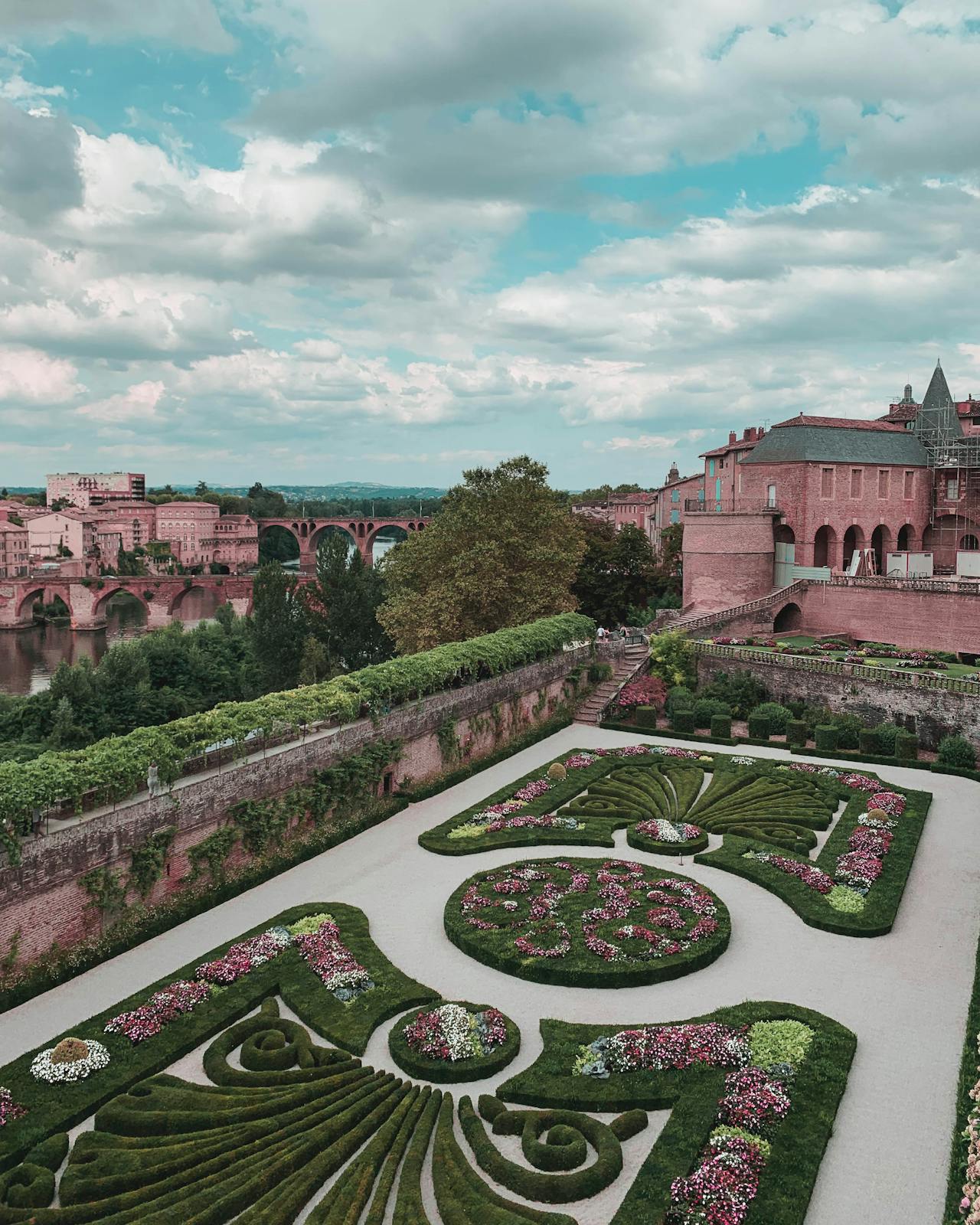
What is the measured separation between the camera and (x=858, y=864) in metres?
23.2

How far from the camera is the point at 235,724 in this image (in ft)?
77.2

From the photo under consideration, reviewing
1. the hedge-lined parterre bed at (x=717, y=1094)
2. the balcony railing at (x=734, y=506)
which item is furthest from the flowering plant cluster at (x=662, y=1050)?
the balcony railing at (x=734, y=506)

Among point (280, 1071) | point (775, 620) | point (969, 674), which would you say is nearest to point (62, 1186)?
point (280, 1071)

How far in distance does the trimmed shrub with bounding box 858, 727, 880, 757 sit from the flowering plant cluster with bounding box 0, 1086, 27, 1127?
28.2 m

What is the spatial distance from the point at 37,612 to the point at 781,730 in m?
94.7

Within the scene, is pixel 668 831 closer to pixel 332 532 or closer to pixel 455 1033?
pixel 455 1033

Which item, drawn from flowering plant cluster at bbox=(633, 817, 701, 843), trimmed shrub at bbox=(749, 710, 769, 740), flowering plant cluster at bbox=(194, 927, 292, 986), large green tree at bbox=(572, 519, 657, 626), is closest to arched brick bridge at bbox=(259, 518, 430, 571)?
large green tree at bbox=(572, 519, 657, 626)

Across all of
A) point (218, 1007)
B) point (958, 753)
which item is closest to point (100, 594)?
point (958, 753)

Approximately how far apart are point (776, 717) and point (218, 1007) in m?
25.1

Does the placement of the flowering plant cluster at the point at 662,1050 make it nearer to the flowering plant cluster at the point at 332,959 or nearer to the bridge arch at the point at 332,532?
the flowering plant cluster at the point at 332,959

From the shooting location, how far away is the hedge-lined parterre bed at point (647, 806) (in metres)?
25.5

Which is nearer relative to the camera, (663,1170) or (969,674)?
(663,1170)

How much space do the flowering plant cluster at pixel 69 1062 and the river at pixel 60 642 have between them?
5355cm

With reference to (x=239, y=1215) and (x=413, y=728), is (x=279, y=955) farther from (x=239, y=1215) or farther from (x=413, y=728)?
(x=413, y=728)
